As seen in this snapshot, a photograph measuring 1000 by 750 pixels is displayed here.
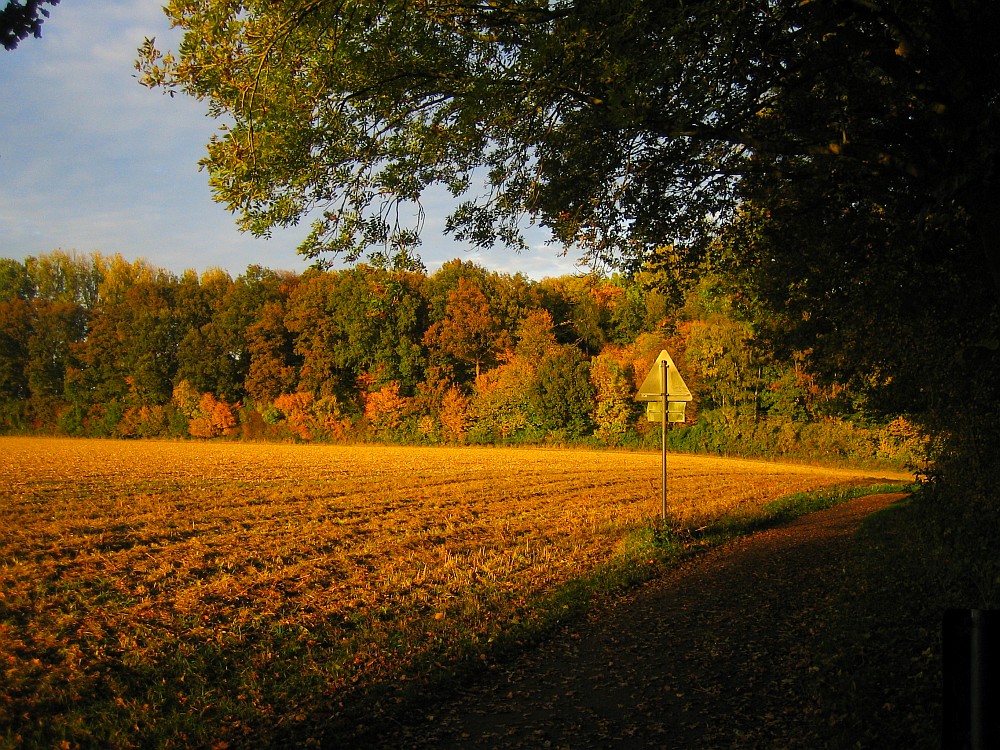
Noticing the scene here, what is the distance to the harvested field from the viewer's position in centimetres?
523

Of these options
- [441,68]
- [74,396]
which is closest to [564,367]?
[441,68]

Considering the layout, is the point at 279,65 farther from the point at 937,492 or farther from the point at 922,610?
the point at 937,492

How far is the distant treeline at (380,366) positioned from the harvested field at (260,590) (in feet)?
65.2

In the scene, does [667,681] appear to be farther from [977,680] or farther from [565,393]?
[565,393]

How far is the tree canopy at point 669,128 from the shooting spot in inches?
201

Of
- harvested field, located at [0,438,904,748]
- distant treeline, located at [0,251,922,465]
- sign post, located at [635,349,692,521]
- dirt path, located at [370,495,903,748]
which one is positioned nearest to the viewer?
dirt path, located at [370,495,903,748]

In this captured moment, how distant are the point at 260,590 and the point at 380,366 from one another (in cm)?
4858

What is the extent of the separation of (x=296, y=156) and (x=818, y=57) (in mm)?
4950

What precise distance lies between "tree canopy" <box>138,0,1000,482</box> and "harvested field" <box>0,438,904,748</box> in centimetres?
425

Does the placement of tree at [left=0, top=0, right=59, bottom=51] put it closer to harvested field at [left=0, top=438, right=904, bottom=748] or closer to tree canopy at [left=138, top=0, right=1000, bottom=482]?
tree canopy at [left=138, top=0, right=1000, bottom=482]

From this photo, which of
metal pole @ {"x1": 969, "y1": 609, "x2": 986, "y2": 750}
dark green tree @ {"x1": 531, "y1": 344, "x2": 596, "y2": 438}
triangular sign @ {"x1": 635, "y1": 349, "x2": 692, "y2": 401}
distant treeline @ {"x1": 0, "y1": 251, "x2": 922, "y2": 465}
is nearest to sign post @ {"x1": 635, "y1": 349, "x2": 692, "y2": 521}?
triangular sign @ {"x1": 635, "y1": 349, "x2": 692, "y2": 401}

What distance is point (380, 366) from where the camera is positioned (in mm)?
56812

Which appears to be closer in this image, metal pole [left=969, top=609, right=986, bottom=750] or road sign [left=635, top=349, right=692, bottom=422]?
metal pole [left=969, top=609, right=986, bottom=750]

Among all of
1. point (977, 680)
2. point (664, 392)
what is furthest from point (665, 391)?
point (977, 680)
